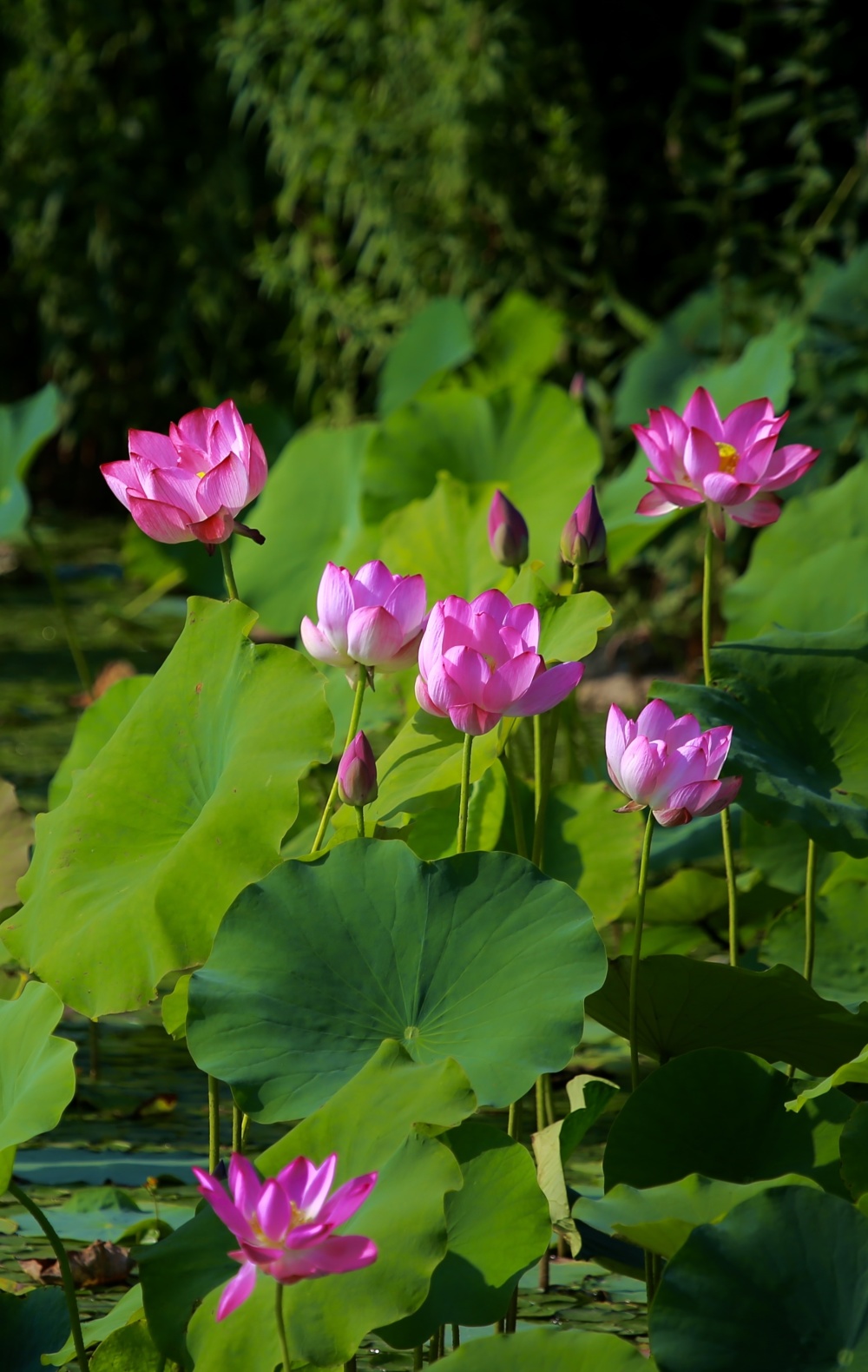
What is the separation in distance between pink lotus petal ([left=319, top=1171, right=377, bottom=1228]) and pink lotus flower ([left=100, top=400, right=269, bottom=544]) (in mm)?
414

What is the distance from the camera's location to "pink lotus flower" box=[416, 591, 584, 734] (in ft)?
2.59

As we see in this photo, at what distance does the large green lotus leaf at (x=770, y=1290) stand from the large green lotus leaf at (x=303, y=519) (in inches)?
45.5

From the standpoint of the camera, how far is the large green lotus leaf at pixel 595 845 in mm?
1181

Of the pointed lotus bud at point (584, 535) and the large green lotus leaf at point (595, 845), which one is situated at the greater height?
the pointed lotus bud at point (584, 535)

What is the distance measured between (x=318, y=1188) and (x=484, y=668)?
31cm

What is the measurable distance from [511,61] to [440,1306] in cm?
255

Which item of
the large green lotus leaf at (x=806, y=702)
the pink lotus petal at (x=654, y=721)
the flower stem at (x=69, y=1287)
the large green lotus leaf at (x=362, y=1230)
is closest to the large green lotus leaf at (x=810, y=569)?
the large green lotus leaf at (x=806, y=702)

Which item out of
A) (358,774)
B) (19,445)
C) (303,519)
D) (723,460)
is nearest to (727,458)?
(723,460)

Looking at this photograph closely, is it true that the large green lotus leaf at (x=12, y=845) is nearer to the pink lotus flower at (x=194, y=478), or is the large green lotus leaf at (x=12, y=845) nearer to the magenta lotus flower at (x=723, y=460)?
the pink lotus flower at (x=194, y=478)

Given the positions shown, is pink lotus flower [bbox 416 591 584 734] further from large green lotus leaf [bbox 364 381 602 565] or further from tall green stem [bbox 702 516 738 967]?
large green lotus leaf [bbox 364 381 602 565]

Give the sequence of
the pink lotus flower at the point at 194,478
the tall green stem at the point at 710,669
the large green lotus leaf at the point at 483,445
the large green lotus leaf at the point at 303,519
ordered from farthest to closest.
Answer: the large green lotus leaf at the point at 303,519, the large green lotus leaf at the point at 483,445, the tall green stem at the point at 710,669, the pink lotus flower at the point at 194,478

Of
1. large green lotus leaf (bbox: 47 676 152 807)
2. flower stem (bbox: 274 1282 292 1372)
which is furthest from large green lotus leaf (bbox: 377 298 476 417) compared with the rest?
flower stem (bbox: 274 1282 292 1372)

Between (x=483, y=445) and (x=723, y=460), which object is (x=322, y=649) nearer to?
(x=723, y=460)

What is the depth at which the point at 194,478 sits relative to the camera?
89 centimetres
